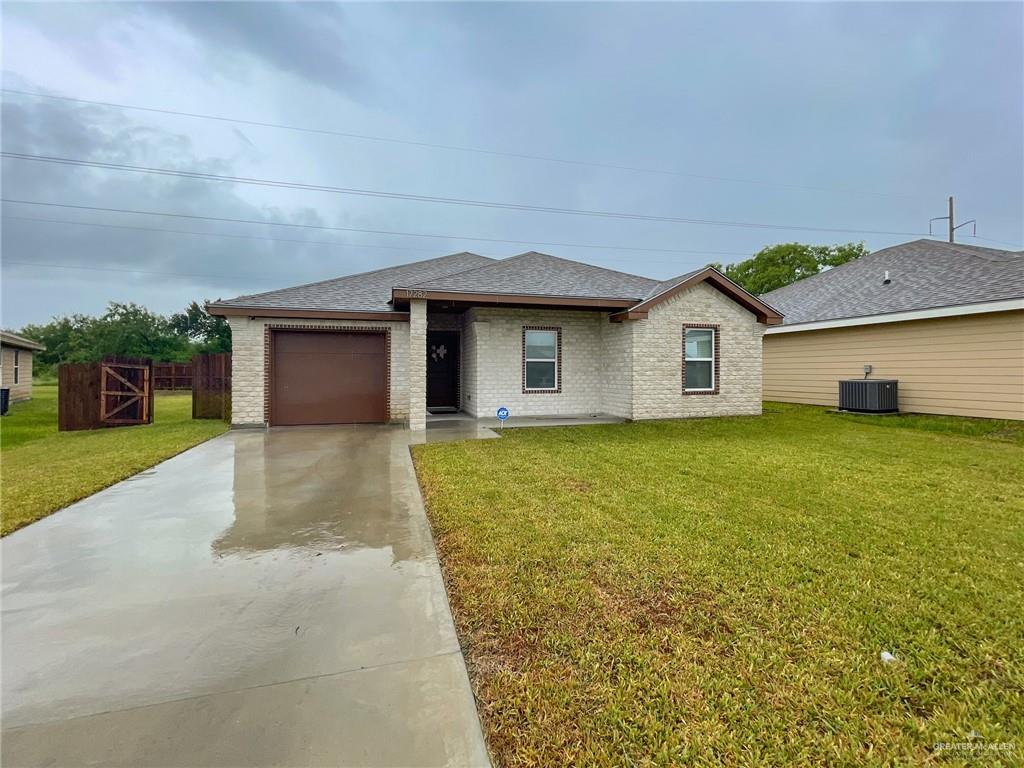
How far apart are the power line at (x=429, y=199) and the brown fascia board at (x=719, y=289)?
706 inches

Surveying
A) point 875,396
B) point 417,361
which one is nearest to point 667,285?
point 875,396

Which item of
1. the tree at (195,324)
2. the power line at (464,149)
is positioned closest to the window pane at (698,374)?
the power line at (464,149)

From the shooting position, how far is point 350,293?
1169 cm

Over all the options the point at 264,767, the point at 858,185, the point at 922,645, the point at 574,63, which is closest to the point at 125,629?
the point at 264,767

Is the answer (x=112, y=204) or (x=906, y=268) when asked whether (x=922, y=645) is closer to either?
(x=906, y=268)

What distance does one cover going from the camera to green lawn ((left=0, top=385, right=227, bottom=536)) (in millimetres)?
4766

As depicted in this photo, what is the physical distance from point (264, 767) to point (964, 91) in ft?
97.6

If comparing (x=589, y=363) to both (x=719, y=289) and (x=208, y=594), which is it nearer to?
(x=719, y=289)

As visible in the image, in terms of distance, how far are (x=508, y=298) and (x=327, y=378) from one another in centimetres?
482

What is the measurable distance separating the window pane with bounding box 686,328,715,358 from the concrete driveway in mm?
8703

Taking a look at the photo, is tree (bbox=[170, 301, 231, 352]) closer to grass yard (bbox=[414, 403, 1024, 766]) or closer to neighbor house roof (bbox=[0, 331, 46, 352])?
neighbor house roof (bbox=[0, 331, 46, 352])

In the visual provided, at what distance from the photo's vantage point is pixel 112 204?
2639cm

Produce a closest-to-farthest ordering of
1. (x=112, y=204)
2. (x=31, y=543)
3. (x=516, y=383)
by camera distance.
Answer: (x=31, y=543) → (x=516, y=383) → (x=112, y=204)

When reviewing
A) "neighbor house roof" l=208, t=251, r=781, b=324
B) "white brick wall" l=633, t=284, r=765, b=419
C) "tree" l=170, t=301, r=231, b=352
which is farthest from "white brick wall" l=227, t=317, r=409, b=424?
"tree" l=170, t=301, r=231, b=352
